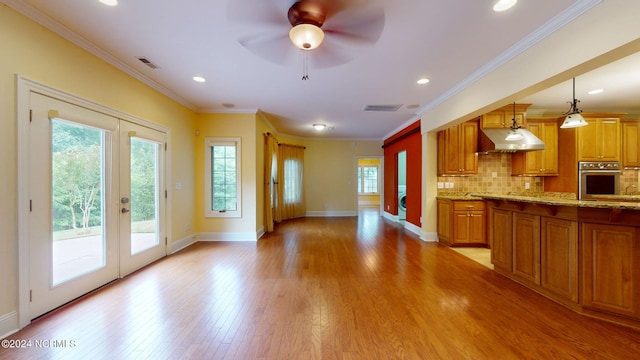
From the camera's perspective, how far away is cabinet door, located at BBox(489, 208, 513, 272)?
3020 millimetres

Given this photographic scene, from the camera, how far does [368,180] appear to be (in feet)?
40.9

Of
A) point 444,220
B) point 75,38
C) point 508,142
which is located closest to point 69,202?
point 75,38

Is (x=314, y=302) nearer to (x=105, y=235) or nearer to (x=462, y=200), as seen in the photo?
(x=105, y=235)

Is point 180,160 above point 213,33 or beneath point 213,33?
beneath

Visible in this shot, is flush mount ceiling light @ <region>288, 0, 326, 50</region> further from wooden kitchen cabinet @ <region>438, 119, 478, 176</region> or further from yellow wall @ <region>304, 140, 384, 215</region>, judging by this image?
yellow wall @ <region>304, 140, 384, 215</region>

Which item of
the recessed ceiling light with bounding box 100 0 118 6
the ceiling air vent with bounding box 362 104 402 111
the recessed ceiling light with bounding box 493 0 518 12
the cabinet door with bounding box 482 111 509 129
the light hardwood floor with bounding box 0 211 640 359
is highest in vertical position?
the recessed ceiling light with bounding box 100 0 118 6

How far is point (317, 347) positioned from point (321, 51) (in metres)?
2.47

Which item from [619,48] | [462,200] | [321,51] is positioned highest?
[321,51]

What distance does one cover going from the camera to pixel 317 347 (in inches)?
69.8

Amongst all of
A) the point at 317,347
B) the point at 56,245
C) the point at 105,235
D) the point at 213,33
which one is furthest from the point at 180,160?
the point at 317,347

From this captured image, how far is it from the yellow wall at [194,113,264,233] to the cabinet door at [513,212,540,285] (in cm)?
426

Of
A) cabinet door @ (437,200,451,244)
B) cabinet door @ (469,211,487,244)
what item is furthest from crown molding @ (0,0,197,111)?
cabinet door @ (469,211,487,244)

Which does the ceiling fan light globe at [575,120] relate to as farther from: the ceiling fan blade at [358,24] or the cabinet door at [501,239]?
the ceiling fan blade at [358,24]

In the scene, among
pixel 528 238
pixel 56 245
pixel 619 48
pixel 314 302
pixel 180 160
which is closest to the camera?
pixel 619 48
